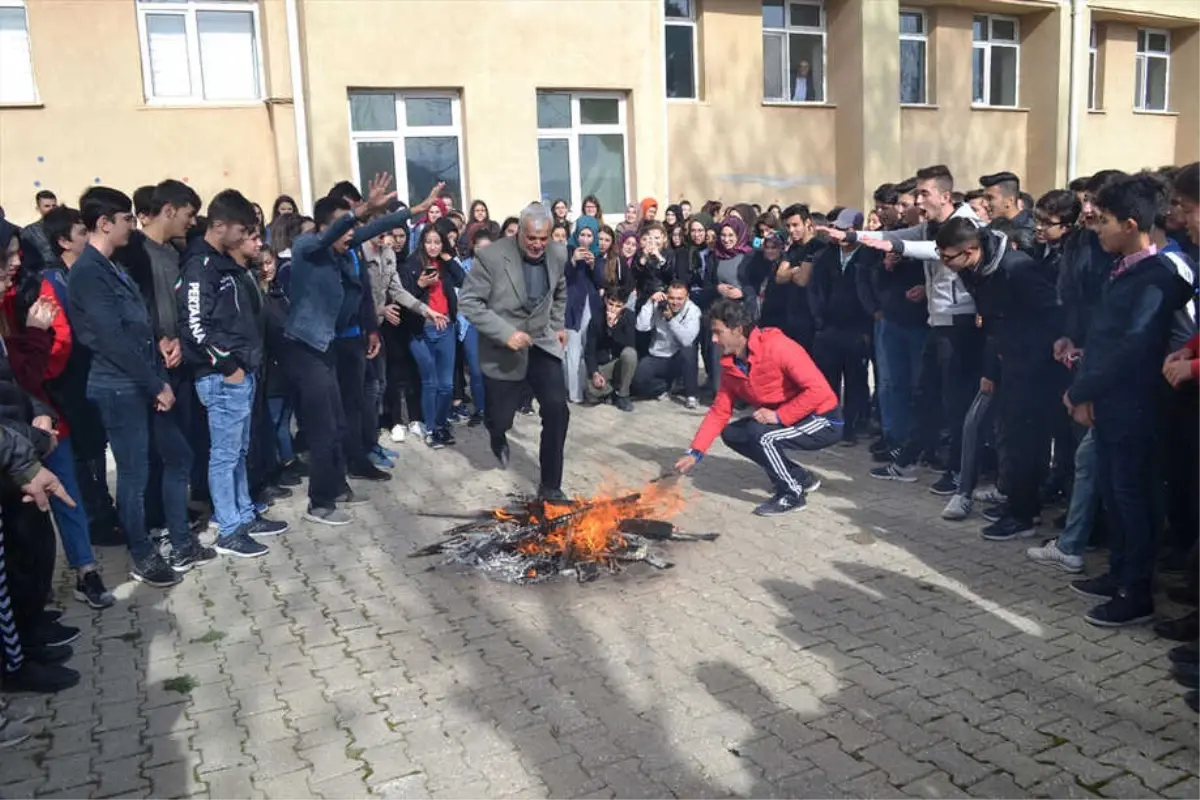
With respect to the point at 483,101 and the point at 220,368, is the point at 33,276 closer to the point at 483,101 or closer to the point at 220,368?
the point at 220,368

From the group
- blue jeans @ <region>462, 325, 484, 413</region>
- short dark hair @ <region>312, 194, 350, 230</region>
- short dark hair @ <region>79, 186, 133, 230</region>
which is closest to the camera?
short dark hair @ <region>79, 186, 133, 230</region>

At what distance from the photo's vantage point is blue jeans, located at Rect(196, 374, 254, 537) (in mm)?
5902

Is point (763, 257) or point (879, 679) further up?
point (763, 257)

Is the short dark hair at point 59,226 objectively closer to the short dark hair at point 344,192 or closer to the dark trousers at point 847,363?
the short dark hair at point 344,192

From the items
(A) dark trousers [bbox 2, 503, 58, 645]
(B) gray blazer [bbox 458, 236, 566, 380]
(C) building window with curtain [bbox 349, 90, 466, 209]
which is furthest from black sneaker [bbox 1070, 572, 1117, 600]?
(C) building window with curtain [bbox 349, 90, 466, 209]

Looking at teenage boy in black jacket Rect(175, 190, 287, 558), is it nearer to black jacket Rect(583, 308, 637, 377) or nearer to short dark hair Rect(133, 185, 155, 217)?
short dark hair Rect(133, 185, 155, 217)

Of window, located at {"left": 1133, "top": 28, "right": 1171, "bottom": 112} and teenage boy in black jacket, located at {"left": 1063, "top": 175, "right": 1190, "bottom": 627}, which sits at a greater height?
window, located at {"left": 1133, "top": 28, "right": 1171, "bottom": 112}

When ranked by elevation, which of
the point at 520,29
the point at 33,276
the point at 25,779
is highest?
the point at 520,29

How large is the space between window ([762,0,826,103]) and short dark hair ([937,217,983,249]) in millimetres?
13054

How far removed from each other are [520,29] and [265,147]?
4.19 metres

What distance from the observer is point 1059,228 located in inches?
250

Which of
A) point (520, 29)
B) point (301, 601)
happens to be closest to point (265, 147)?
point (520, 29)

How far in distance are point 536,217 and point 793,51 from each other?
13555mm

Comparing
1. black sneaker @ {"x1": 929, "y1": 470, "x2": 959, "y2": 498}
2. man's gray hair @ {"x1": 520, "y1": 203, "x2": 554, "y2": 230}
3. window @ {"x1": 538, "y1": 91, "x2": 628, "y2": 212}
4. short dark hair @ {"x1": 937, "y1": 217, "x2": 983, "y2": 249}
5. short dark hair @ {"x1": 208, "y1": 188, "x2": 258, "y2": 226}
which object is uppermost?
window @ {"x1": 538, "y1": 91, "x2": 628, "y2": 212}
